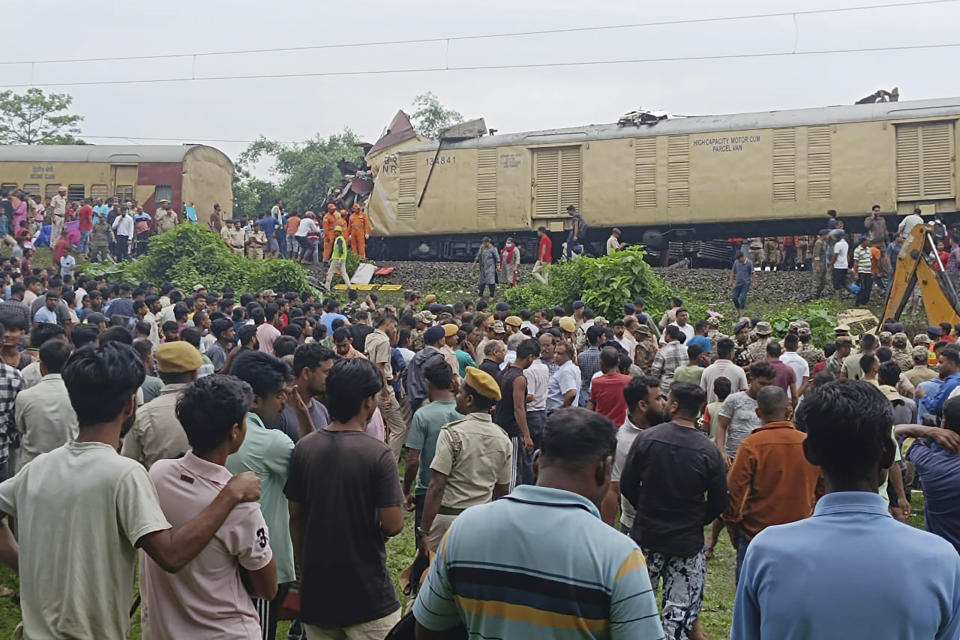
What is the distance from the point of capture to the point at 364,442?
4.10 m

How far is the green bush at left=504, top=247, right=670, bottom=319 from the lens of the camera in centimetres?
1603

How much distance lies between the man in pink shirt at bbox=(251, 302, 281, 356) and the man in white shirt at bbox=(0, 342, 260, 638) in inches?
250

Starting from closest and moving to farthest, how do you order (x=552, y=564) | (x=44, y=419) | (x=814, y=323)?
1. (x=552, y=564)
2. (x=44, y=419)
3. (x=814, y=323)

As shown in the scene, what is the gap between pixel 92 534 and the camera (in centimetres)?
313

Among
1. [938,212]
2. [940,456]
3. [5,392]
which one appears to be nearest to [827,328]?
[938,212]

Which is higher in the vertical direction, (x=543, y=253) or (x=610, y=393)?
(x=543, y=253)

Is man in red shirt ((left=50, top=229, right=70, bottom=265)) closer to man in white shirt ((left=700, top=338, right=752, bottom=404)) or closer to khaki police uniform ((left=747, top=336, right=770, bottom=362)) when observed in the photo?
khaki police uniform ((left=747, top=336, right=770, bottom=362))

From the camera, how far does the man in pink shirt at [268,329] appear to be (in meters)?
9.90

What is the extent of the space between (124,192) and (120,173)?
1.93 feet

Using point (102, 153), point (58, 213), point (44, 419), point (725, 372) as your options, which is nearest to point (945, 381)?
point (725, 372)

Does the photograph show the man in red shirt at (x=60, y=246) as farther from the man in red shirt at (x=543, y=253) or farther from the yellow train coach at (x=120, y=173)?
the man in red shirt at (x=543, y=253)

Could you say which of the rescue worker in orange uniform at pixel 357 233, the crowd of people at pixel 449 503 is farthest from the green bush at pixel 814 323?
the rescue worker in orange uniform at pixel 357 233

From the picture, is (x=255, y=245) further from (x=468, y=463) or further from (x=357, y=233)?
(x=468, y=463)

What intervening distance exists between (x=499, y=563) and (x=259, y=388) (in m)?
2.29
